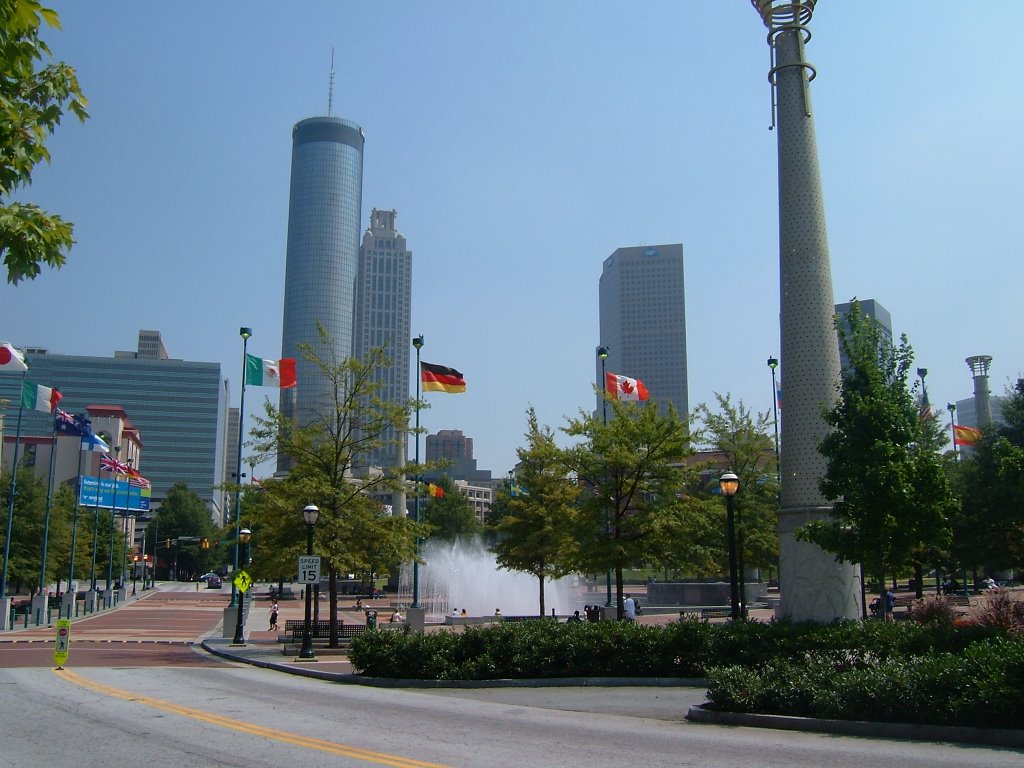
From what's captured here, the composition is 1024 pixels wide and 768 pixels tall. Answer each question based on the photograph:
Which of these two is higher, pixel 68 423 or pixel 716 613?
pixel 68 423

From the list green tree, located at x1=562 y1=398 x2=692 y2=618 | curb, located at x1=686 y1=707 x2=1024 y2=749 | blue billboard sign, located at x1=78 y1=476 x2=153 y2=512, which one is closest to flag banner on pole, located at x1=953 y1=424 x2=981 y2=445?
green tree, located at x1=562 y1=398 x2=692 y2=618

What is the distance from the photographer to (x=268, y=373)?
131ft

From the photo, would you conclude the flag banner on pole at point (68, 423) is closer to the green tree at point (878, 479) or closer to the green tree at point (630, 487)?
the green tree at point (630, 487)

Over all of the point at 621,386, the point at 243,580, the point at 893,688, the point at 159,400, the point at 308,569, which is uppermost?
the point at 159,400

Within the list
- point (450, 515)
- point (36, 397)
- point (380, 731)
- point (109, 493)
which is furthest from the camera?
point (450, 515)

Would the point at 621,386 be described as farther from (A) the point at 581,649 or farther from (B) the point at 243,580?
(A) the point at 581,649

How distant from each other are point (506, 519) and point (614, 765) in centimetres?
3251

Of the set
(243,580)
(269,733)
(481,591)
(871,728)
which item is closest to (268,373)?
(243,580)

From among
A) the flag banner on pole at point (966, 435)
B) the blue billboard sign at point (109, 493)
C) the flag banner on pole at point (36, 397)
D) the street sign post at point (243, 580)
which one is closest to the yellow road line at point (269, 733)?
the street sign post at point (243, 580)

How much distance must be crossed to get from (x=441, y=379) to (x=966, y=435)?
99.2ft

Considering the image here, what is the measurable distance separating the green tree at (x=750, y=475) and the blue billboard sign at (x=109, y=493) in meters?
40.0

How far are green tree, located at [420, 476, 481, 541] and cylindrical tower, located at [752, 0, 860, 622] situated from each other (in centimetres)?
7760

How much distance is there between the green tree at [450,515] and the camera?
100 meters

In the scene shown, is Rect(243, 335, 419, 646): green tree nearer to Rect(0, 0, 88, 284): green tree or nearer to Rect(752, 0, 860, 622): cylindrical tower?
Rect(752, 0, 860, 622): cylindrical tower
